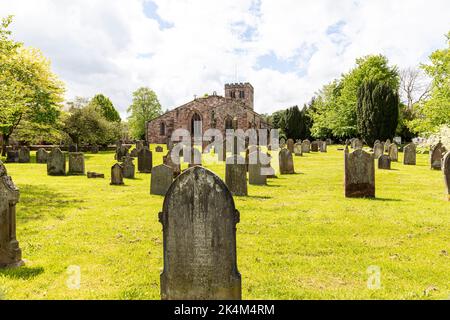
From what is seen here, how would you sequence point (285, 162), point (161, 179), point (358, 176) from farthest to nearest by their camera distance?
point (285, 162)
point (161, 179)
point (358, 176)

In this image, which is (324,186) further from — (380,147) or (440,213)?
(380,147)

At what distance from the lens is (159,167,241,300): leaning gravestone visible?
13.4ft

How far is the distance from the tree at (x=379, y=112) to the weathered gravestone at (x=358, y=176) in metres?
30.8

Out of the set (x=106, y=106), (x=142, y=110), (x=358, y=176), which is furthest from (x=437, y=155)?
(x=106, y=106)

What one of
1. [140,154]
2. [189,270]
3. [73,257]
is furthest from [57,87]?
[189,270]

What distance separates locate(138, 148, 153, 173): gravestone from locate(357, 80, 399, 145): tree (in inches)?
1143

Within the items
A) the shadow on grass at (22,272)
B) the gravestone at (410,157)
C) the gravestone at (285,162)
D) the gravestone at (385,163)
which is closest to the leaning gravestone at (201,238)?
the shadow on grass at (22,272)

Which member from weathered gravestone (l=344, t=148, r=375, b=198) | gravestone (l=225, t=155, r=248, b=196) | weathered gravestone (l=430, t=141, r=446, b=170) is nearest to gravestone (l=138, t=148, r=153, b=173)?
gravestone (l=225, t=155, r=248, b=196)

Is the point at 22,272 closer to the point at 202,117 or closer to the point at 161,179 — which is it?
the point at 161,179

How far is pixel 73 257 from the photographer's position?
612cm

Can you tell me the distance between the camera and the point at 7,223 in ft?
18.1

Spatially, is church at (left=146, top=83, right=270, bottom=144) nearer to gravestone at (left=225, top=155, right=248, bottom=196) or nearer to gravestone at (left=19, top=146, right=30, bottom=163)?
gravestone at (left=19, top=146, right=30, bottom=163)

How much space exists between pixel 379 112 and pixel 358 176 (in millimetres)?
31044
